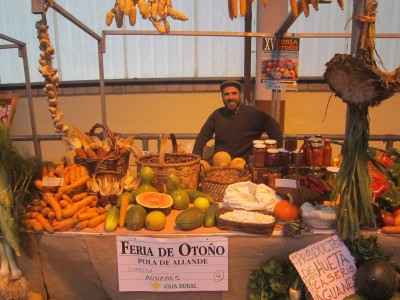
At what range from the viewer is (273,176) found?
1.96 metres

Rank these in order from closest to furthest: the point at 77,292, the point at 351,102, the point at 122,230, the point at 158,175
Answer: the point at 351,102
the point at 122,230
the point at 77,292
the point at 158,175

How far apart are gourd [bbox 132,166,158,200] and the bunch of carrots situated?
0.69 ft

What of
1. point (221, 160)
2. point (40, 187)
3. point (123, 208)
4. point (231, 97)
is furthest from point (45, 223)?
point (231, 97)

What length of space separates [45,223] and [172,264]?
0.70 meters

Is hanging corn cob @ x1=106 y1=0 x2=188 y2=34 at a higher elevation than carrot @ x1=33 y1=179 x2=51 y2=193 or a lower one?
higher

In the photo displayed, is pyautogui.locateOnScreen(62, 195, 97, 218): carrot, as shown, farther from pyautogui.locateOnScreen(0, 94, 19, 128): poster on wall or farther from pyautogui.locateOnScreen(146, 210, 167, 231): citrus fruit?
pyautogui.locateOnScreen(0, 94, 19, 128): poster on wall

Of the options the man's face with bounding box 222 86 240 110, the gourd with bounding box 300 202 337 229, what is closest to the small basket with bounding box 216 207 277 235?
the gourd with bounding box 300 202 337 229

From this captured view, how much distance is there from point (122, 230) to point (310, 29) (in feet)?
13.7

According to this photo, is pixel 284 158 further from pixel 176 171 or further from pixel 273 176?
pixel 176 171

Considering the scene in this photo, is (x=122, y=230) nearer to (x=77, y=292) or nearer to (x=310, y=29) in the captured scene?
(x=77, y=292)

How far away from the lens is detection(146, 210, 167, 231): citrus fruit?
5.25 ft

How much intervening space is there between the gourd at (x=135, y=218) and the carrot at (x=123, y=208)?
1.1 inches

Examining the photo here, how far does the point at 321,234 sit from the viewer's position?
155 centimetres

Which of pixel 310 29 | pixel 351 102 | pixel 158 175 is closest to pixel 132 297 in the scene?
pixel 158 175
